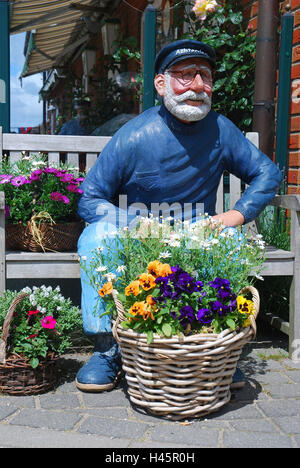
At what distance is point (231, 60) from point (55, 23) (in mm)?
4354

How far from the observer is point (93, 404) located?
248cm

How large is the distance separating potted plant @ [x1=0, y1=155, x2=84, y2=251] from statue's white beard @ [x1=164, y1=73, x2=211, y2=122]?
0.67 m

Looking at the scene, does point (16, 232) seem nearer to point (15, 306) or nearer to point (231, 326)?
point (15, 306)

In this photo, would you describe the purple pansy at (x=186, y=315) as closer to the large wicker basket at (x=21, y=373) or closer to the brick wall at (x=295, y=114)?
the large wicker basket at (x=21, y=373)

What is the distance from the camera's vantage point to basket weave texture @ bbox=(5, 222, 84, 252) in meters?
3.08

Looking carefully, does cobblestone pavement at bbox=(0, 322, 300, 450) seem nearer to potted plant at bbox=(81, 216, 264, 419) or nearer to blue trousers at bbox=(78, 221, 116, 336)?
potted plant at bbox=(81, 216, 264, 419)

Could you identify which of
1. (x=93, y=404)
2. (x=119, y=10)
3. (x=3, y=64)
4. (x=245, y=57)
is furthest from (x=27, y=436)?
(x=119, y=10)

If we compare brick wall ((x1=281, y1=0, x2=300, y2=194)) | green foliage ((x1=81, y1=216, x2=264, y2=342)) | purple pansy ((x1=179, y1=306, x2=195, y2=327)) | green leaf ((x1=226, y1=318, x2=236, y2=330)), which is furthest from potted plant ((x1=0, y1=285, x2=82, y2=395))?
brick wall ((x1=281, y1=0, x2=300, y2=194))

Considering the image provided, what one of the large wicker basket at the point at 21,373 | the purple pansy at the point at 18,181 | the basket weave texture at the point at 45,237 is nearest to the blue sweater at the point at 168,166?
the basket weave texture at the point at 45,237

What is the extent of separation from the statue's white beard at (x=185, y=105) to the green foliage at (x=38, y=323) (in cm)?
106

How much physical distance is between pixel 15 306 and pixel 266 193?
139cm

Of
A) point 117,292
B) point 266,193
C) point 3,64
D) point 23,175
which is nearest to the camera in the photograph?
point 117,292

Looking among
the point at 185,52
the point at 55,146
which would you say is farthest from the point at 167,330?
the point at 55,146

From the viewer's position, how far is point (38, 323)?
2594 mm
